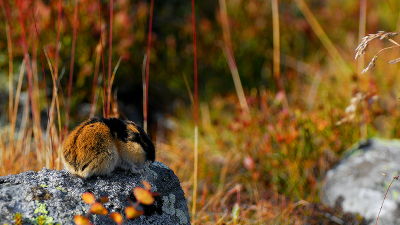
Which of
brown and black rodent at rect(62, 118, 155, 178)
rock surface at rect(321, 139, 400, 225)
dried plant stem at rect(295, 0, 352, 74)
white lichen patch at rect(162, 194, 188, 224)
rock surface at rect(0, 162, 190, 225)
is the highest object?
dried plant stem at rect(295, 0, 352, 74)

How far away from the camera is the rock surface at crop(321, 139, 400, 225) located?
11.4ft

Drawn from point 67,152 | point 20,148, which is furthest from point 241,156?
point 67,152

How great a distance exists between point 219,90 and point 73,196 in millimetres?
4652

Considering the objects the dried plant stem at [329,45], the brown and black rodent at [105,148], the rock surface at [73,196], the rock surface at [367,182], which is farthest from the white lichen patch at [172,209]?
the dried plant stem at [329,45]

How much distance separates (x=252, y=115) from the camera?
16.2 feet

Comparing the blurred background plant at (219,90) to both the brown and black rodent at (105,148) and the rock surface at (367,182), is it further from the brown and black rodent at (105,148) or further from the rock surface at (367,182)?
the brown and black rodent at (105,148)

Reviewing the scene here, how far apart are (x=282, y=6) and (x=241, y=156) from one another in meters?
4.50

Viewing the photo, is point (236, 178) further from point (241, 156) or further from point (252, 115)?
point (252, 115)

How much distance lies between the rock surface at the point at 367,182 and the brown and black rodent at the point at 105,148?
1912 millimetres

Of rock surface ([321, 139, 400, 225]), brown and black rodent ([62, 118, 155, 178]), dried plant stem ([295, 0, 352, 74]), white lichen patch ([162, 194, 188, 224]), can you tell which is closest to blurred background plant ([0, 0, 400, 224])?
dried plant stem ([295, 0, 352, 74])

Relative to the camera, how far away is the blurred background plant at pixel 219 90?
363cm

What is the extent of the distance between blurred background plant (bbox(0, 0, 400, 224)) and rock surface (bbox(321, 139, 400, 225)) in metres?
0.18

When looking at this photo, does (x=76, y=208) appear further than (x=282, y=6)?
No

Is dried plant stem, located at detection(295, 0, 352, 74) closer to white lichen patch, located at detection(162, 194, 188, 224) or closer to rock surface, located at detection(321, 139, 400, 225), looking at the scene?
rock surface, located at detection(321, 139, 400, 225)
